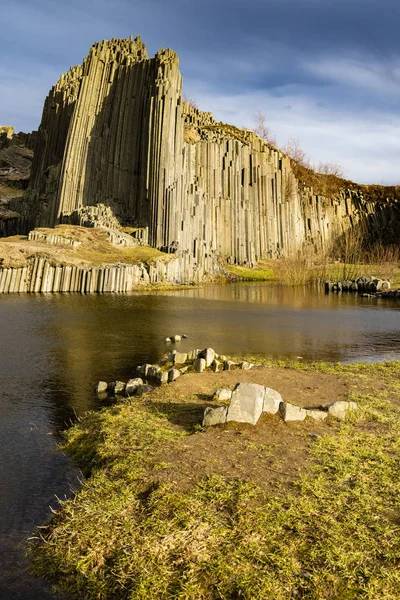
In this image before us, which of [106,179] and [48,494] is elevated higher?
[106,179]

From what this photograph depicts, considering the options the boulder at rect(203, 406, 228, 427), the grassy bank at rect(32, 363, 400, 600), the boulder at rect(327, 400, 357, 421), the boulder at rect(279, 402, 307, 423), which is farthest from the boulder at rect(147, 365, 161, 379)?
the boulder at rect(327, 400, 357, 421)

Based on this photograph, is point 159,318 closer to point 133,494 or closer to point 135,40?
point 133,494

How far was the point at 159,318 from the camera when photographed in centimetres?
2677

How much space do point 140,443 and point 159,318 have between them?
1885 cm

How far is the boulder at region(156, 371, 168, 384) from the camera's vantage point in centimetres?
1278

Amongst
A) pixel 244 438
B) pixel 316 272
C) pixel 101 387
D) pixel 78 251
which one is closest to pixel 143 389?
pixel 101 387

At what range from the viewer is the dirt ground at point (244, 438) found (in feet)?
22.0

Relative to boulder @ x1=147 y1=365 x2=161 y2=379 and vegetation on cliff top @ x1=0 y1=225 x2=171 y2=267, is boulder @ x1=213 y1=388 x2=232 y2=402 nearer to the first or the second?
boulder @ x1=147 y1=365 x2=161 y2=379

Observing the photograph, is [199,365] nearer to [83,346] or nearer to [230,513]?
[83,346]

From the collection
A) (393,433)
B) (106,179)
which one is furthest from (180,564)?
(106,179)

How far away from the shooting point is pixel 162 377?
12.8 meters

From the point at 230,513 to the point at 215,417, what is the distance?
2.88 m

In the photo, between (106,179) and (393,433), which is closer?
(393,433)

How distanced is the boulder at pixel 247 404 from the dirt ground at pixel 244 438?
5.5 inches
